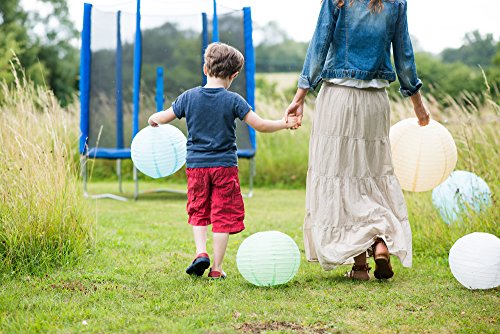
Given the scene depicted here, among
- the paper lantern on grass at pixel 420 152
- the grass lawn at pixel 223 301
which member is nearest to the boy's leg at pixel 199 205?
the grass lawn at pixel 223 301

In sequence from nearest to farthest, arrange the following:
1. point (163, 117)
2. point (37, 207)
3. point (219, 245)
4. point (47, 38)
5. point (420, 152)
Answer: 1. point (219, 245)
2. point (163, 117)
3. point (37, 207)
4. point (420, 152)
5. point (47, 38)

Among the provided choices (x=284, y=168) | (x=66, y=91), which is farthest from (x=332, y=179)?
(x=66, y=91)

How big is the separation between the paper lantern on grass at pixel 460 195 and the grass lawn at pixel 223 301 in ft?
1.41

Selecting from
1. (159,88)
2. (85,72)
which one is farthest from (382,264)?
(85,72)

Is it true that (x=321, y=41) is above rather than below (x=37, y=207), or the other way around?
above

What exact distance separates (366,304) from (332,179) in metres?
0.76

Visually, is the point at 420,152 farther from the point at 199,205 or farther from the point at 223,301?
the point at 223,301

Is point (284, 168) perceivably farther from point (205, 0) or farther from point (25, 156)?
point (25, 156)

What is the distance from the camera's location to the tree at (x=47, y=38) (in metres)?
22.4

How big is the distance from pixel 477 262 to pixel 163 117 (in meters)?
1.87

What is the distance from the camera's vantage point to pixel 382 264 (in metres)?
3.65

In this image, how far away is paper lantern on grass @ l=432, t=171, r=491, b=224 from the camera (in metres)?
4.57

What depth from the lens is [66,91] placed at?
2375cm

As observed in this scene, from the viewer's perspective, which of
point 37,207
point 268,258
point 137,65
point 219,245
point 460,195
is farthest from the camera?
point 137,65
